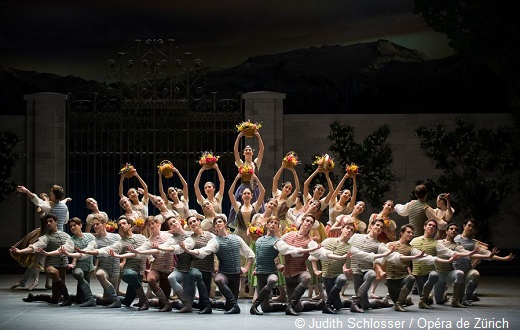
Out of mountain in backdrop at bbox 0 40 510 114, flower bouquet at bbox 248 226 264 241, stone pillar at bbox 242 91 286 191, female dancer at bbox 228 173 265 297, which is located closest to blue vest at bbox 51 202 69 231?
female dancer at bbox 228 173 265 297

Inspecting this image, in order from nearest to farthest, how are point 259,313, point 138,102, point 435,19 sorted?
point 259,313, point 138,102, point 435,19

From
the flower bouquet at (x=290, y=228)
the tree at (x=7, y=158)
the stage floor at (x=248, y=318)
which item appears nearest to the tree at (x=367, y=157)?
the tree at (x=7, y=158)

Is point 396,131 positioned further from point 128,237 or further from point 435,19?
point 128,237

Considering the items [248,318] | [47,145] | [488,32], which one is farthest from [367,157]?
A: [248,318]

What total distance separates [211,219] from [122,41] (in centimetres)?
1443

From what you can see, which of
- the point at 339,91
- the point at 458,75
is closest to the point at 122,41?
the point at 339,91

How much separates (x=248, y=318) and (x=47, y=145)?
26.8 ft

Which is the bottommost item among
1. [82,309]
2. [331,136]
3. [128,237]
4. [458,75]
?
[82,309]

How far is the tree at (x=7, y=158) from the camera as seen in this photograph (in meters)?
18.4

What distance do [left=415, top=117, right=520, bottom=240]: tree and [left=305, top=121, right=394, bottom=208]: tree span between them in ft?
2.29

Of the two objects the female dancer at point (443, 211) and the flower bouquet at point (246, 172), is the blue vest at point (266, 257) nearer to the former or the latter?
the flower bouquet at point (246, 172)

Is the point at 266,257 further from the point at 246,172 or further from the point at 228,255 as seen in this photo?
the point at 246,172

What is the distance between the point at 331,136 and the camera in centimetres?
1856

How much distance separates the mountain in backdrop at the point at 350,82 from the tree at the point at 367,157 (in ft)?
26.2
